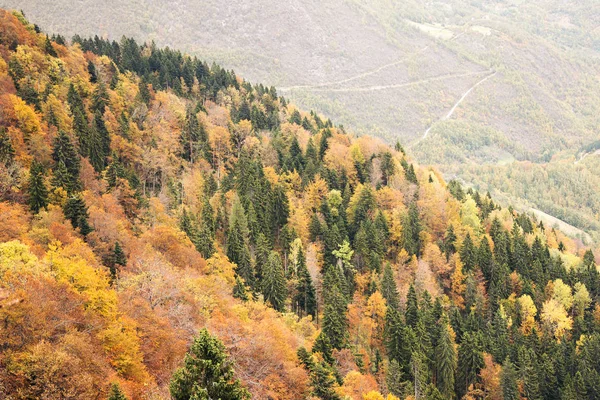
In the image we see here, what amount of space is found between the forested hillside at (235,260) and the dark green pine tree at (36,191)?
12.8 inches

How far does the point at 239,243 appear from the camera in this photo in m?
110

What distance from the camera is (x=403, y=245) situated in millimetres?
135875

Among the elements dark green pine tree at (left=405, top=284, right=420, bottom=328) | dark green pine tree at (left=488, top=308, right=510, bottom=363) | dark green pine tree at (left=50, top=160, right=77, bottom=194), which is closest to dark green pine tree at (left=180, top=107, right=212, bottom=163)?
dark green pine tree at (left=50, top=160, right=77, bottom=194)

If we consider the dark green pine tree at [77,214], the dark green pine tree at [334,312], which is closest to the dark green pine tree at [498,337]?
the dark green pine tree at [334,312]

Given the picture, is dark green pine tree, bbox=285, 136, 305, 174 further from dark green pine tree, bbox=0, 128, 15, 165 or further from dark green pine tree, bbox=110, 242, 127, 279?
dark green pine tree, bbox=110, 242, 127, 279

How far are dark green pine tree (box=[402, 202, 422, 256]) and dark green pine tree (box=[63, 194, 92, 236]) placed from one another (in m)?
79.4

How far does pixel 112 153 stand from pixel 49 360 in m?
81.1

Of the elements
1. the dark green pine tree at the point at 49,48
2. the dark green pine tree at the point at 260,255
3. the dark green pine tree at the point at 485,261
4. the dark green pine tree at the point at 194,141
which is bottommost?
the dark green pine tree at the point at 485,261

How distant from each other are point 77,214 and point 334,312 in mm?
42349

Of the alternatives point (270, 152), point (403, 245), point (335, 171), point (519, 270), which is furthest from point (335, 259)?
Result: point (519, 270)

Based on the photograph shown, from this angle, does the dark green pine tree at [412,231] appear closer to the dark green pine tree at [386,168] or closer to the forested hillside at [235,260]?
the forested hillside at [235,260]

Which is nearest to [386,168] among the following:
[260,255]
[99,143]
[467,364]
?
[260,255]

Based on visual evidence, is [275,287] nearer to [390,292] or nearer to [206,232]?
→ [206,232]

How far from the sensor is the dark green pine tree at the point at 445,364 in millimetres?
106750
